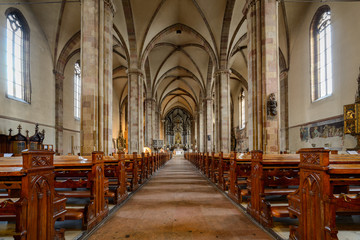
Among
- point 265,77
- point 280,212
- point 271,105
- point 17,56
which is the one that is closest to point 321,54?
point 265,77

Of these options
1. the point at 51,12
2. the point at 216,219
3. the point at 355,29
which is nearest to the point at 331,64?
the point at 355,29

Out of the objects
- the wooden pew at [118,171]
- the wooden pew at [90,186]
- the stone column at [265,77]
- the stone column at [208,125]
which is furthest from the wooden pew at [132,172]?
the stone column at [208,125]

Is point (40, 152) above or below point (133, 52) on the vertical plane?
below

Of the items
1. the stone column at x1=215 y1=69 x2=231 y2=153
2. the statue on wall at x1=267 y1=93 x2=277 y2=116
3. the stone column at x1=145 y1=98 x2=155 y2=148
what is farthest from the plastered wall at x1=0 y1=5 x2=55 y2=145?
the statue on wall at x1=267 y1=93 x2=277 y2=116

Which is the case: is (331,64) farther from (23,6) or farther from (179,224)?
(23,6)

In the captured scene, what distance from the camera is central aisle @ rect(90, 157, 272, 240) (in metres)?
3.25

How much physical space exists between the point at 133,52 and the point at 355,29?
11923 millimetres

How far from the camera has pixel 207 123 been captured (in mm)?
23781

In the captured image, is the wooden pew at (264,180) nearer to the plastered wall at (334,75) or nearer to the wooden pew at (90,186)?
the wooden pew at (90,186)

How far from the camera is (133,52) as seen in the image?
1549 centimetres

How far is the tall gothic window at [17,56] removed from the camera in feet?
37.3

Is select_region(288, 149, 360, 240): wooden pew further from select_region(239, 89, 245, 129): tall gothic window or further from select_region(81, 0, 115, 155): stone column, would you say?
select_region(239, 89, 245, 129): tall gothic window

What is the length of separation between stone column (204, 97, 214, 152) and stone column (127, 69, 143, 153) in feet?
30.4

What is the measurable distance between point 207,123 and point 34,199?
2205 cm
